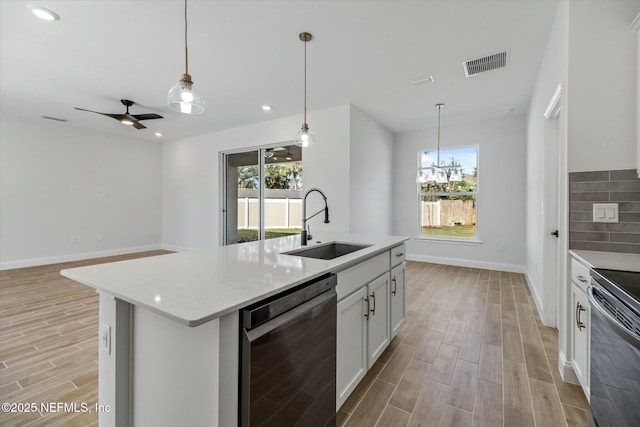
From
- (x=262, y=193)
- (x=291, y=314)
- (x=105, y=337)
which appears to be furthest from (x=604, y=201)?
(x=262, y=193)

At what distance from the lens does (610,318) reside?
1080 mm

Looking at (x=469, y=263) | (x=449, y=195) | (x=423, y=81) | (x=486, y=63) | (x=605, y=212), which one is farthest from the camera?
(x=449, y=195)

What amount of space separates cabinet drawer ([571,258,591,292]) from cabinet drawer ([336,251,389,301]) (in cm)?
116

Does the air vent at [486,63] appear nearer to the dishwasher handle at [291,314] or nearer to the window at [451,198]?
the window at [451,198]

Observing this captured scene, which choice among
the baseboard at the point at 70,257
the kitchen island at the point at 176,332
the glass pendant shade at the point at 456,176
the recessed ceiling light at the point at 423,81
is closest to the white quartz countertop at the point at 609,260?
the kitchen island at the point at 176,332

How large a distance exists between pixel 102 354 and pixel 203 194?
5.33 metres

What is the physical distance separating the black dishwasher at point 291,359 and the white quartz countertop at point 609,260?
1.43 m

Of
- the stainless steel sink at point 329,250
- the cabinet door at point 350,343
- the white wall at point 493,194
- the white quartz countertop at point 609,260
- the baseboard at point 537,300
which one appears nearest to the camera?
the white quartz countertop at point 609,260

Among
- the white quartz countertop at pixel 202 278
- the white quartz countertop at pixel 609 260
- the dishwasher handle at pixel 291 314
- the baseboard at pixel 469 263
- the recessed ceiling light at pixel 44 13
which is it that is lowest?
the baseboard at pixel 469 263

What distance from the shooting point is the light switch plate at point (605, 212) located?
177cm

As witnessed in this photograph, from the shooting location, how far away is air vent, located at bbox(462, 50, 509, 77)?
9.52ft

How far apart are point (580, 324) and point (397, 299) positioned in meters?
1.16

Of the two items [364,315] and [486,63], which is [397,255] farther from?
[486,63]

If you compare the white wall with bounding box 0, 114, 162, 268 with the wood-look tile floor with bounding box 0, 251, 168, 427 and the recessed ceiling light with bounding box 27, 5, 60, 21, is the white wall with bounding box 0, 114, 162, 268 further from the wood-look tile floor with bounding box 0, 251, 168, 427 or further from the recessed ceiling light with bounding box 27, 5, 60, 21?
the recessed ceiling light with bounding box 27, 5, 60, 21
